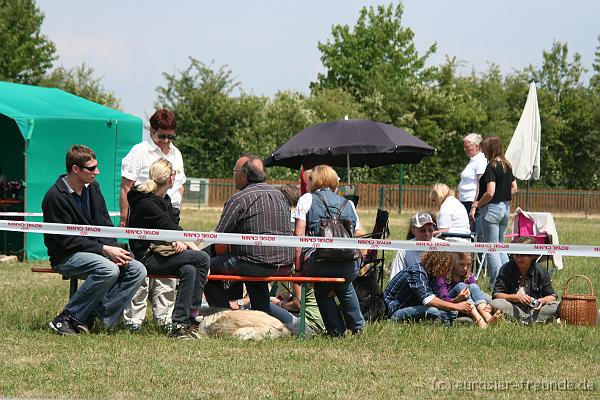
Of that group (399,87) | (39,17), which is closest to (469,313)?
Result: (39,17)

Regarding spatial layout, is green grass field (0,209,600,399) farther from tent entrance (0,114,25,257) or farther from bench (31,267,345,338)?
tent entrance (0,114,25,257)

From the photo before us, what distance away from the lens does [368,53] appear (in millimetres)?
66688

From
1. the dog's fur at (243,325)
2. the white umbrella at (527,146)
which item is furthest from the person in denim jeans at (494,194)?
the dog's fur at (243,325)

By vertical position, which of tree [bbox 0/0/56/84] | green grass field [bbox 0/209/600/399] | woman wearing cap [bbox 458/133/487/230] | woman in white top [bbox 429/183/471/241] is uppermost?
tree [bbox 0/0/56/84]

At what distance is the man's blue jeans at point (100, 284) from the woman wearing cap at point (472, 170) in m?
5.57

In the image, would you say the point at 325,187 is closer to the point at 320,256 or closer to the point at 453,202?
the point at 320,256

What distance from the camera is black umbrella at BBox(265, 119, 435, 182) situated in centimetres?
1237

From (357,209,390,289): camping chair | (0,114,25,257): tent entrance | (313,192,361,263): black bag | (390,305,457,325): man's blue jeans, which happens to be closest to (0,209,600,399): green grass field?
(390,305,457,325): man's blue jeans

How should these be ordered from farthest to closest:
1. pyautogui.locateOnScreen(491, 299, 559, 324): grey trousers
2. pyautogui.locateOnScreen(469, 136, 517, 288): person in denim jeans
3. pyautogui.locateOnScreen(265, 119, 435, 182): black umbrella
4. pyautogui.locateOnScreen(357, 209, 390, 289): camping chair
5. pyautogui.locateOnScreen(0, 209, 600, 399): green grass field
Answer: pyautogui.locateOnScreen(265, 119, 435, 182): black umbrella, pyautogui.locateOnScreen(469, 136, 517, 288): person in denim jeans, pyautogui.locateOnScreen(357, 209, 390, 289): camping chair, pyautogui.locateOnScreen(491, 299, 559, 324): grey trousers, pyautogui.locateOnScreen(0, 209, 600, 399): green grass field

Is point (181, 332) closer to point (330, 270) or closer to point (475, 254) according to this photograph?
point (330, 270)

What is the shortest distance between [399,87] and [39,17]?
768 inches

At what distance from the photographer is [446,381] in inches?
249

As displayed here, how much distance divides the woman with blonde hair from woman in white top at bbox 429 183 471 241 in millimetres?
4028

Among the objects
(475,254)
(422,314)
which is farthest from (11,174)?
(422,314)
